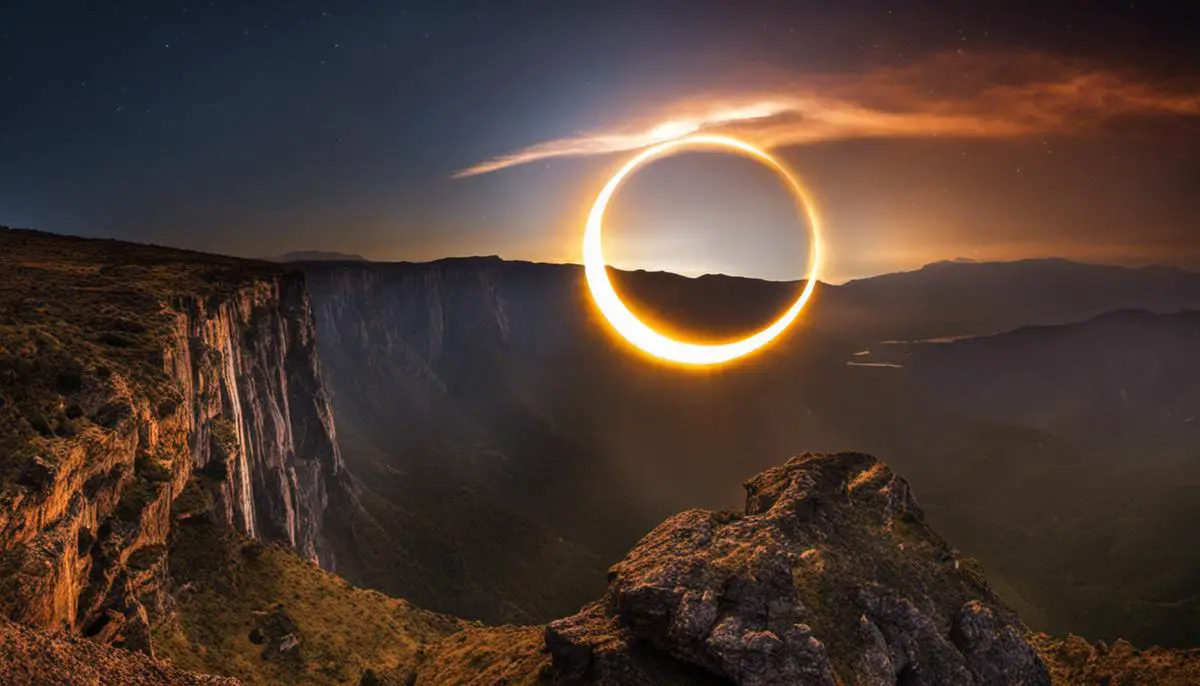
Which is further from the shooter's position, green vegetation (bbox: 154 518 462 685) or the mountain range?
green vegetation (bbox: 154 518 462 685)

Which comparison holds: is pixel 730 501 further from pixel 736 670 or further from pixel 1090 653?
pixel 736 670

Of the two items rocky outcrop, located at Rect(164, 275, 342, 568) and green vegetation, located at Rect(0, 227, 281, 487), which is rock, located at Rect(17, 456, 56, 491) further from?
rocky outcrop, located at Rect(164, 275, 342, 568)

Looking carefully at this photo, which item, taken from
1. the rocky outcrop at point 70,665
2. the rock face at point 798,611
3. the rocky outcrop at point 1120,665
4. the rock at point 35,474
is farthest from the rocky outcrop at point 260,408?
the rocky outcrop at point 1120,665

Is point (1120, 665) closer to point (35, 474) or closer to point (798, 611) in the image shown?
point (798, 611)

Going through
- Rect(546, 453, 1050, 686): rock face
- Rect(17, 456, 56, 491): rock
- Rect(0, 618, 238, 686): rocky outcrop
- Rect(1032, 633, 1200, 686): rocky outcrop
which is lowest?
Rect(1032, 633, 1200, 686): rocky outcrop

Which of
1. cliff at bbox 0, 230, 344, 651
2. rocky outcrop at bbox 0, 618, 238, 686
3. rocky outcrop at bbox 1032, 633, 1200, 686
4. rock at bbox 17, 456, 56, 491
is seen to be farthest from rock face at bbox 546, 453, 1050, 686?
rock at bbox 17, 456, 56, 491

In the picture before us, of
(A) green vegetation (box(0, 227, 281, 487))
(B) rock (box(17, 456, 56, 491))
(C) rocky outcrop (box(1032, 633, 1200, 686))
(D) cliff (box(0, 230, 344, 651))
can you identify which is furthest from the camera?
(C) rocky outcrop (box(1032, 633, 1200, 686))

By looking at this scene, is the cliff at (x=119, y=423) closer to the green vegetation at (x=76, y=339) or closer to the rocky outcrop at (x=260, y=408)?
the green vegetation at (x=76, y=339)
